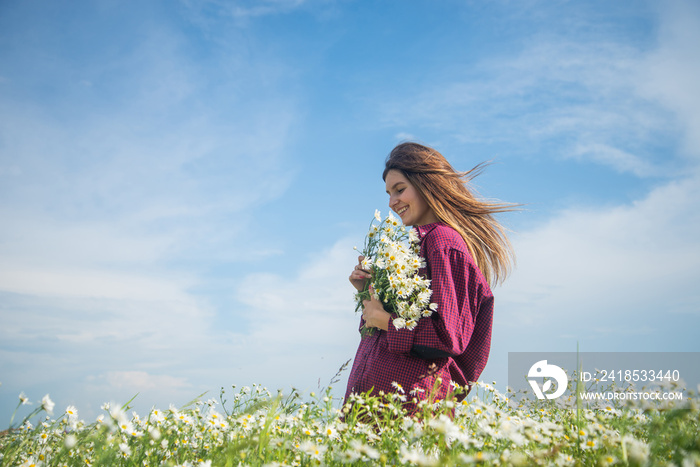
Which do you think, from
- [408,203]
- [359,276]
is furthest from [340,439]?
[408,203]

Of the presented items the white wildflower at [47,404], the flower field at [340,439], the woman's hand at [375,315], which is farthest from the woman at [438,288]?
the white wildflower at [47,404]

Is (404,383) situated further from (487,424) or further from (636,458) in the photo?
(636,458)

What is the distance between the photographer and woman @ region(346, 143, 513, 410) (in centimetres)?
358

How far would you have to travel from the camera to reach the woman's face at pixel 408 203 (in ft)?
15.3

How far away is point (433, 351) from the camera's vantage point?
11.6 ft

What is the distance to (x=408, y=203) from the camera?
467cm

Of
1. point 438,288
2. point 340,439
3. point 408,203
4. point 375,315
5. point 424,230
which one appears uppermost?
point 408,203

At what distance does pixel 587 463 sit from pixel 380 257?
204 centimetres

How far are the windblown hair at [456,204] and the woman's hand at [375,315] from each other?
1088mm

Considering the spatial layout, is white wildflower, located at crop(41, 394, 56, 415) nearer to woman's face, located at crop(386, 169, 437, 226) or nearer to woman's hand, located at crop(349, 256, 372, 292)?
woman's hand, located at crop(349, 256, 372, 292)

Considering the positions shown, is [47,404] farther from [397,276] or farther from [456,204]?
[456,204]

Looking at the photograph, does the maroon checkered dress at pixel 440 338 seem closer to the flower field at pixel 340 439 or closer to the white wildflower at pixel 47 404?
the flower field at pixel 340 439

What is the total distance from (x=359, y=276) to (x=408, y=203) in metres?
0.95

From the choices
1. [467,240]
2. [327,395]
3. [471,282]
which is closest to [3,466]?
[327,395]
